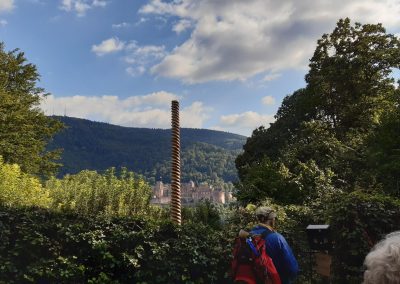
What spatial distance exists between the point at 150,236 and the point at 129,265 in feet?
1.82

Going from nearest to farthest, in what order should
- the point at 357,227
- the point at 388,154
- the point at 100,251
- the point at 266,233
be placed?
the point at 266,233 < the point at 357,227 < the point at 100,251 < the point at 388,154

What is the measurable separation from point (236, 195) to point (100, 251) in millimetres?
17741

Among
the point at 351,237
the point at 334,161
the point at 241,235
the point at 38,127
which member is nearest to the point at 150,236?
the point at 241,235

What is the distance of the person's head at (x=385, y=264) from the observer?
5.51ft

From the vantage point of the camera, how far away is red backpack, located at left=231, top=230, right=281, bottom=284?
454 centimetres

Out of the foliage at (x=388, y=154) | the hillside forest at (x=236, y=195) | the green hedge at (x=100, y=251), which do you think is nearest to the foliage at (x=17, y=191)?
the hillside forest at (x=236, y=195)

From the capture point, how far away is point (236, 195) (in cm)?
2409

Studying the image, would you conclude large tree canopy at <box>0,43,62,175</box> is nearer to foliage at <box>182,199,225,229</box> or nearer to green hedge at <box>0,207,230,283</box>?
foliage at <box>182,199,225,229</box>

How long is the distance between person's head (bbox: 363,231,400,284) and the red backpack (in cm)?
289

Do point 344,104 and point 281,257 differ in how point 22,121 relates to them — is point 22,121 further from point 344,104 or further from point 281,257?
point 281,257

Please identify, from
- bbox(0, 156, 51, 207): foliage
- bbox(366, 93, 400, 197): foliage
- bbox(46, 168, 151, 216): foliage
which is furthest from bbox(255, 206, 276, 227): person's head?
bbox(366, 93, 400, 197): foliage

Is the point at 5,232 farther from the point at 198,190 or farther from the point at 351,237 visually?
the point at 198,190

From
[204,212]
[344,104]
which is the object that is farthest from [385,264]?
[344,104]

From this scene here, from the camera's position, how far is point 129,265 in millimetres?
6812
